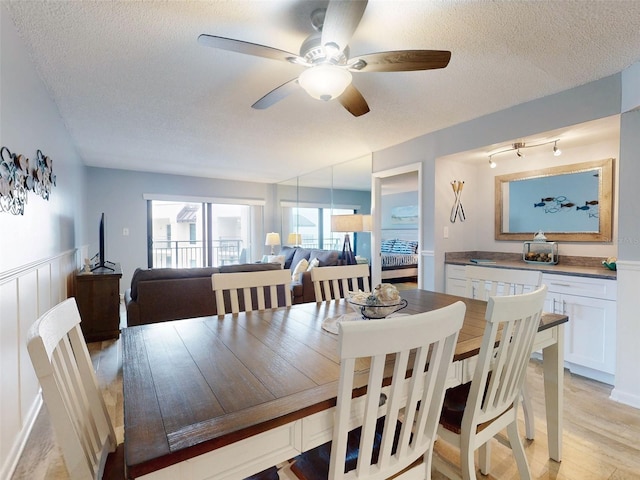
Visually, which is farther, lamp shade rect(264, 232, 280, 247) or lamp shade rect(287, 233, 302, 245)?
lamp shade rect(264, 232, 280, 247)

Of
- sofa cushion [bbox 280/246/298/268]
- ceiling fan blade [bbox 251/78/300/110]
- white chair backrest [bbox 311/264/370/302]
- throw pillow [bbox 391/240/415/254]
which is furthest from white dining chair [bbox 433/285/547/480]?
sofa cushion [bbox 280/246/298/268]

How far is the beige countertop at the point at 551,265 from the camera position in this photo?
2543 mm

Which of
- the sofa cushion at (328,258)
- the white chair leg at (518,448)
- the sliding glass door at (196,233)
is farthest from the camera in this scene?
the sliding glass door at (196,233)

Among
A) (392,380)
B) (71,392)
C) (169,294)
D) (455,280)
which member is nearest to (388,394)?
(392,380)

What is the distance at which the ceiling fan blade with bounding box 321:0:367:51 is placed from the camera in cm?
123

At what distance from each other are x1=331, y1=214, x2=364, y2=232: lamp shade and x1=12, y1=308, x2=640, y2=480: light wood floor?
2.50 m

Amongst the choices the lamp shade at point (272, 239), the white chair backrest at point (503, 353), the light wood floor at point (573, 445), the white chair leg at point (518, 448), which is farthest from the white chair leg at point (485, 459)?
the lamp shade at point (272, 239)

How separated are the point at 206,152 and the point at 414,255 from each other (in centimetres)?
384

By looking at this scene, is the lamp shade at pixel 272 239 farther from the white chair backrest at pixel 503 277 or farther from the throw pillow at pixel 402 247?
the white chair backrest at pixel 503 277

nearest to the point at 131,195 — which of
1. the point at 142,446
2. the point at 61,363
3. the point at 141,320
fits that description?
the point at 141,320

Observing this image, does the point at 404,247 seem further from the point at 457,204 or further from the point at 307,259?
the point at 457,204

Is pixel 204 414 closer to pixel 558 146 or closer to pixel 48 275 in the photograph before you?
pixel 48 275

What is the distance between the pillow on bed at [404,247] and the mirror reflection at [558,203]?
1.96 m

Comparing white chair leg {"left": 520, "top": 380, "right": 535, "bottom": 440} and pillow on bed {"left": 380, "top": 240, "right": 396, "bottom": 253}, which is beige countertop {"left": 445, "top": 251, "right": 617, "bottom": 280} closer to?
white chair leg {"left": 520, "top": 380, "right": 535, "bottom": 440}
